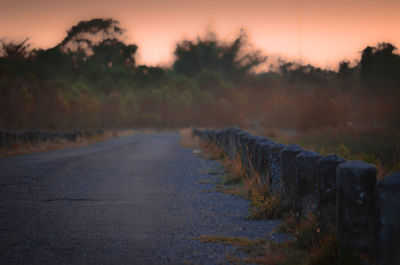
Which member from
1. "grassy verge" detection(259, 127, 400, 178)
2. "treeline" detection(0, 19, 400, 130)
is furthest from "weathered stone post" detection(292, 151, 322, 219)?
"treeline" detection(0, 19, 400, 130)

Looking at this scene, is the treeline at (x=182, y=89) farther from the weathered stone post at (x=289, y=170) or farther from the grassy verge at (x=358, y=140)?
the weathered stone post at (x=289, y=170)

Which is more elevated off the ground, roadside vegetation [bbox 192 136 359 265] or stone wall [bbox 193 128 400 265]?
stone wall [bbox 193 128 400 265]

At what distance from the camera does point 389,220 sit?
11.0ft

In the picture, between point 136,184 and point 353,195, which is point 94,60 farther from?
point 353,195

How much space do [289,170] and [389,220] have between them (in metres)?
2.25

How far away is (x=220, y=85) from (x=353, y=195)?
7691 cm

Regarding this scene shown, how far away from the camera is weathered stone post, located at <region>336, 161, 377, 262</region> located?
3.63 m

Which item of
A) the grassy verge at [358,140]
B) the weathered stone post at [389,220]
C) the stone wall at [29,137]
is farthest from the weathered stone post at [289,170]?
the stone wall at [29,137]

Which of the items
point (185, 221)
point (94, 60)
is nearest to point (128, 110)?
point (94, 60)

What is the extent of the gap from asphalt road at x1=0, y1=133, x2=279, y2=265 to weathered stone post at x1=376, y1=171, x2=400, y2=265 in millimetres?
1543

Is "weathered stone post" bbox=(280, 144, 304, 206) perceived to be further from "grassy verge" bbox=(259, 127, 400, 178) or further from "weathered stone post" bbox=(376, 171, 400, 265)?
"grassy verge" bbox=(259, 127, 400, 178)

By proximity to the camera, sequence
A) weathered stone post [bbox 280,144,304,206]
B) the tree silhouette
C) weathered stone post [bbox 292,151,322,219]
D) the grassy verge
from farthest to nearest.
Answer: the tree silhouette, the grassy verge, weathered stone post [bbox 280,144,304,206], weathered stone post [bbox 292,151,322,219]

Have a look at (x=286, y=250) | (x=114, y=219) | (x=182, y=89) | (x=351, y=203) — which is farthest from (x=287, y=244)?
(x=182, y=89)

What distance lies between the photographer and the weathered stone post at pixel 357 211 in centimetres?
363
